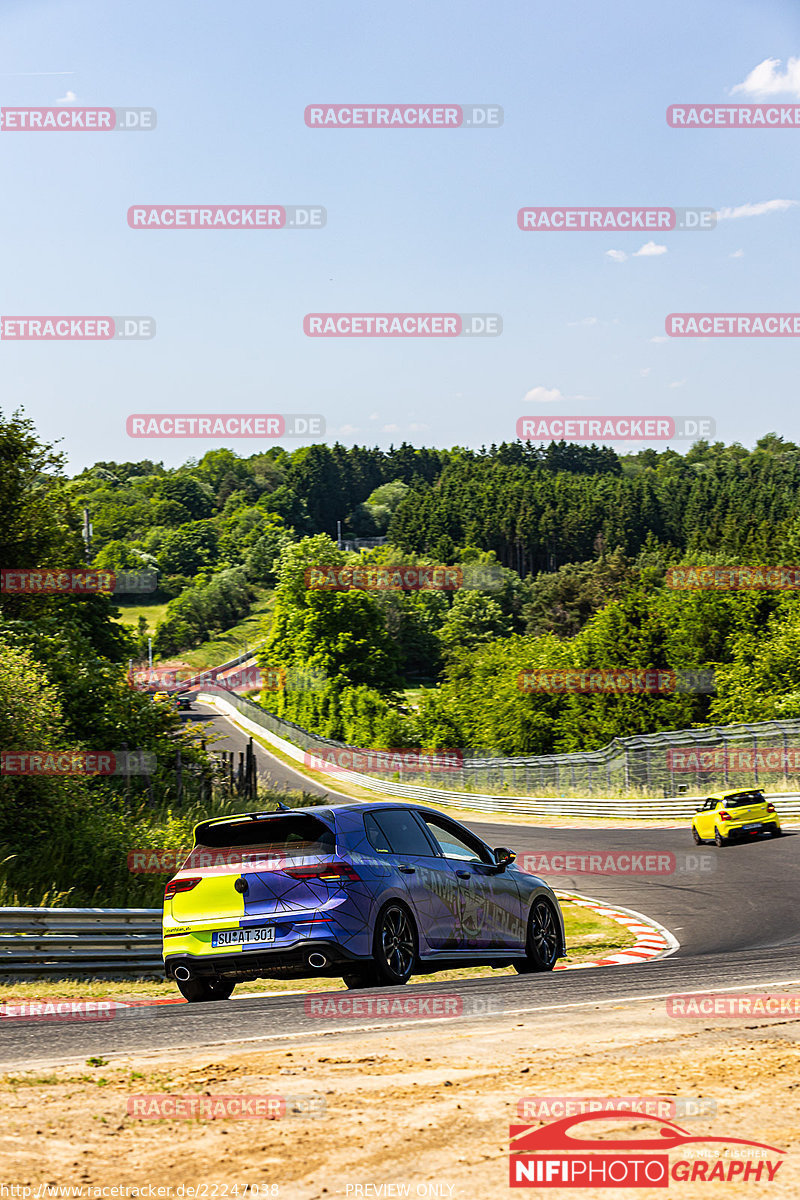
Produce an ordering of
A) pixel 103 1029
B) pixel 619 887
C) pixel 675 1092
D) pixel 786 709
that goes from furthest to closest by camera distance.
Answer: pixel 786 709 → pixel 619 887 → pixel 103 1029 → pixel 675 1092

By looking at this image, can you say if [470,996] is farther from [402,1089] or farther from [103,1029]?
[402,1089]

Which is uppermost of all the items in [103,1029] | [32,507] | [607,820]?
[32,507]

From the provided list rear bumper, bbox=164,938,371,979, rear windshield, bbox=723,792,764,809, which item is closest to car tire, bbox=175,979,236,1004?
rear bumper, bbox=164,938,371,979

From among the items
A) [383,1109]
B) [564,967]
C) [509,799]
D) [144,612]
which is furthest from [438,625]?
[383,1109]

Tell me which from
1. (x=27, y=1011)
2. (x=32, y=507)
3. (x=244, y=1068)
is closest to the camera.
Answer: (x=244, y=1068)

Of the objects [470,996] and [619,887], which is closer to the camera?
[470,996]

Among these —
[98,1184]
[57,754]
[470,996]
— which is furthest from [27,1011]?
[57,754]

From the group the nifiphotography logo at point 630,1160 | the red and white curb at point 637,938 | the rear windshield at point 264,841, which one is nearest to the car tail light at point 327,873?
Answer: the rear windshield at point 264,841

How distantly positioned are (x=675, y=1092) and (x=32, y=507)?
27.7 m

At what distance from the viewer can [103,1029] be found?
7.20m

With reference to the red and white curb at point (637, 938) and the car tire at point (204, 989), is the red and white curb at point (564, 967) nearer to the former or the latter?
the red and white curb at point (637, 938)

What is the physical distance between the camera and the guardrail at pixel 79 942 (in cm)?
1129

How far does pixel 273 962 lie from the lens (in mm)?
8531

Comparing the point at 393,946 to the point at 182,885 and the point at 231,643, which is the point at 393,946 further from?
the point at 231,643
